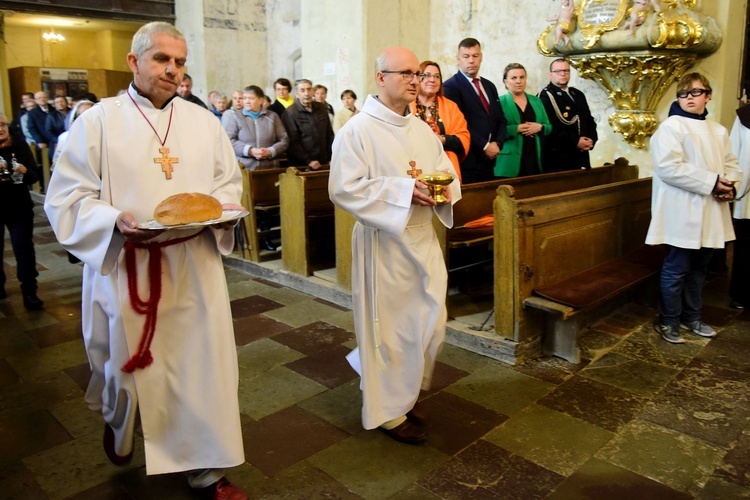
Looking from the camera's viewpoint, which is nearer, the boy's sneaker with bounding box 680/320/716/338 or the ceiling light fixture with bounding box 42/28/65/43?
the boy's sneaker with bounding box 680/320/716/338

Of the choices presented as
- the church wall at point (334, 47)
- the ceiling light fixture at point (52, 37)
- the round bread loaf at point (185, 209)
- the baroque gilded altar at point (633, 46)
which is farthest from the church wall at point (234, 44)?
the round bread loaf at point (185, 209)

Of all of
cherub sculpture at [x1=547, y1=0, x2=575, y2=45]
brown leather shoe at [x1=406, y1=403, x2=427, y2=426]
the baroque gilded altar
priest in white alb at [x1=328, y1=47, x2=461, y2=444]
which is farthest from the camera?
cherub sculpture at [x1=547, y1=0, x2=575, y2=45]

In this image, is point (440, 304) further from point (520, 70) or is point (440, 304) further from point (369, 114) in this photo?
point (520, 70)

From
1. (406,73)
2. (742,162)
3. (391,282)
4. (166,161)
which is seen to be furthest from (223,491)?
(742,162)

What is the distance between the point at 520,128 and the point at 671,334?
7.23ft

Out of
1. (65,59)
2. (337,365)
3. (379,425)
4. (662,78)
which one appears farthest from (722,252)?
(65,59)

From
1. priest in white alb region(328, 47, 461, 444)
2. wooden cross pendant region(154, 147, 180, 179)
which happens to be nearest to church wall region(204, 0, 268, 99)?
Result: priest in white alb region(328, 47, 461, 444)

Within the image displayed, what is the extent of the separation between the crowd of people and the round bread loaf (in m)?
0.10

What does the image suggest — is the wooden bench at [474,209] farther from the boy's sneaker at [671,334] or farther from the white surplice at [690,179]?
the boy's sneaker at [671,334]

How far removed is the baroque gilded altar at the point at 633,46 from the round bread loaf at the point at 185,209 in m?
5.50

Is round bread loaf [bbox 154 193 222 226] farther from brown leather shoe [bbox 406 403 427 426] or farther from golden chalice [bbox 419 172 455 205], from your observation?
brown leather shoe [bbox 406 403 427 426]

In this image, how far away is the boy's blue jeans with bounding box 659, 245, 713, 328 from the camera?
14.8ft

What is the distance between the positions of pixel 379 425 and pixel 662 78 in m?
5.41

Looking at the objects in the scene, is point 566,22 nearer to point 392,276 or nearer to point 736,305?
point 736,305
